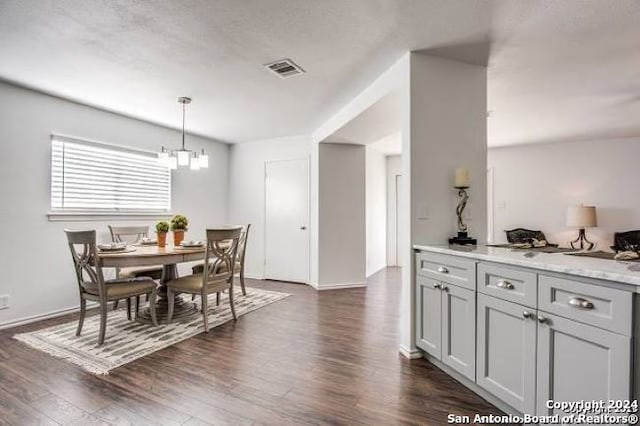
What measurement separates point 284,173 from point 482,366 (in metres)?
4.27

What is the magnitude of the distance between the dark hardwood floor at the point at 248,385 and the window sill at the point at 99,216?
1.25 m

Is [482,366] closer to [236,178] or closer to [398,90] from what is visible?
[398,90]

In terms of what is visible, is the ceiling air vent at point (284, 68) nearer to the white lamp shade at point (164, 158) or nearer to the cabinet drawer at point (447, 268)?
the white lamp shade at point (164, 158)

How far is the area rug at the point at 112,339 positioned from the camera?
2488 mm

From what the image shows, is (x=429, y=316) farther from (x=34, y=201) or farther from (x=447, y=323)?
(x=34, y=201)

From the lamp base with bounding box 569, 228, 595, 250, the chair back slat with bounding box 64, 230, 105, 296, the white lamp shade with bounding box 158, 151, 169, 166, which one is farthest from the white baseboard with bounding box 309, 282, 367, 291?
the lamp base with bounding box 569, 228, 595, 250

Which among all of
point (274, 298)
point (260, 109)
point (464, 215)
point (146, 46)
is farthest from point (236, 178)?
point (464, 215)

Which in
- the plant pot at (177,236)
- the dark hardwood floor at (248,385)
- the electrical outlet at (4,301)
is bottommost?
the dark hardwood floor at (248,385)

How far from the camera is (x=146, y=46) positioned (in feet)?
8.10

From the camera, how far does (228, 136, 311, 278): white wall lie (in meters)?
5.62

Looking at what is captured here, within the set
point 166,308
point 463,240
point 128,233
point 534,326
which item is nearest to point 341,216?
point 463,240

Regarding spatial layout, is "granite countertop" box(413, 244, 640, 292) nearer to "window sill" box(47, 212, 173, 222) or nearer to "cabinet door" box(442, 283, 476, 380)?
"cabinet door" box(442, 283, 476, 380)

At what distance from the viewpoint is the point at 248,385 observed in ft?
6.99

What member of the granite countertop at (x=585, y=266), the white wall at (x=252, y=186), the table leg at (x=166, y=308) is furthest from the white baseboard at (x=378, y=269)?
the granite countertop at (x=585, y=266)
